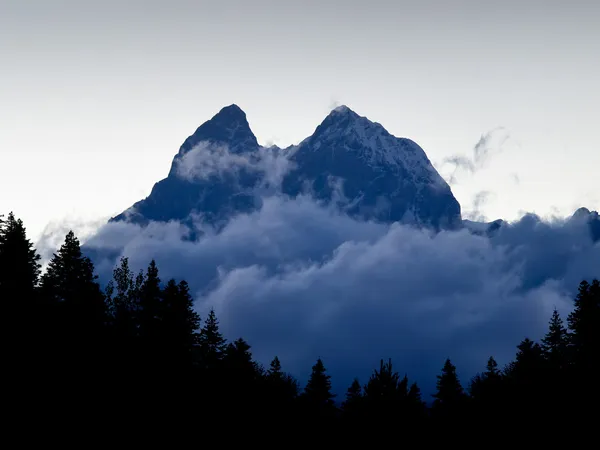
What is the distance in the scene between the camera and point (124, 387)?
180 ft

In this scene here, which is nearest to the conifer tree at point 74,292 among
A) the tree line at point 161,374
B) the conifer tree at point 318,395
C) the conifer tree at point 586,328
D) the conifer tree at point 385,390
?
the tree line at point 161,374

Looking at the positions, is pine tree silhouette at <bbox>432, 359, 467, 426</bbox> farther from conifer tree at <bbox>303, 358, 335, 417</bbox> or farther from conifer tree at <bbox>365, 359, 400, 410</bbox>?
conifer tree at <bbox>365, 359, 400, 410</bbox>

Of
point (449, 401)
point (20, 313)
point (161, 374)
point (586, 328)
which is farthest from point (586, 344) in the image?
point (20, 313)

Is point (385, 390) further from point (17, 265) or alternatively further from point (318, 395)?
point (318, 395)

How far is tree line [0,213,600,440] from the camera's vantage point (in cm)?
4794

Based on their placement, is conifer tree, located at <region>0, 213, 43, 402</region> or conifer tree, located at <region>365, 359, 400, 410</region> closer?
conifer tree, located at <region>365, 359, 400, 410</region>

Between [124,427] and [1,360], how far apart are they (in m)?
9.49

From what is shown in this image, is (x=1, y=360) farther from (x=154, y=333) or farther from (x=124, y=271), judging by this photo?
(x=124, y=271)

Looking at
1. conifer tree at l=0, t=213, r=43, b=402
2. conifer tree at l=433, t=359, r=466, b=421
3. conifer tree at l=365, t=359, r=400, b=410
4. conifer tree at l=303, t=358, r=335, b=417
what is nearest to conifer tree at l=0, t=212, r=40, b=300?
conifer tree at l=0, t=213, r=43, b=402

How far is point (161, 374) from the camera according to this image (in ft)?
192

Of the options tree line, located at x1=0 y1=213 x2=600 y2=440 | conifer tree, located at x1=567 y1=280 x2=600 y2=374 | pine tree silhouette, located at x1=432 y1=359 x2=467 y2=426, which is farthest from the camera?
pine tree silhouette, located at x1=432 y1=359 x2=467 y2=426

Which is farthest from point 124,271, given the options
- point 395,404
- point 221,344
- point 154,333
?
point 395,404

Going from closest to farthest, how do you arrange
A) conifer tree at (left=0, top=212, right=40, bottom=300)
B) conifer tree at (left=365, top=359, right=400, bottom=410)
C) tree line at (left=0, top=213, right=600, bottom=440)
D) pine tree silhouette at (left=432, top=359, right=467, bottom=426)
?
conifer tree at (left=365, top=359, right=400, bottom=410) < tree line at (left=0, top=213, right=600, bottom=440) < conifer tree at (left=0, top=212, right=40, bottom=300) < pine tree silhouette at (left=432, top=359, right=467, bottom=426)

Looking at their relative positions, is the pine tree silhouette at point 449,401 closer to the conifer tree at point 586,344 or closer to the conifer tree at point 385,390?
the conifer tree at point 586,344
